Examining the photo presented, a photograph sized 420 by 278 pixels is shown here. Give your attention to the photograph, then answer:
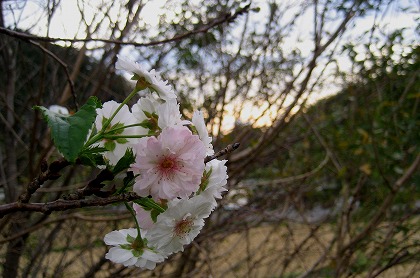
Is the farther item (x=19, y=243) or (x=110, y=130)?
(x=19, y=243)

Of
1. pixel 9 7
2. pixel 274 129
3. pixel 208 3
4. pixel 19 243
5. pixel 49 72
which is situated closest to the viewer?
pixel 9 7

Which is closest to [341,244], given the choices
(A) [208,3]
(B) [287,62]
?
(B) [287,62]

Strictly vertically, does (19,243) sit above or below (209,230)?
above

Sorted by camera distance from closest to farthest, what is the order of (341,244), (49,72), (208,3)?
1. (341,244)
2. (49,72)
3. (208,3)

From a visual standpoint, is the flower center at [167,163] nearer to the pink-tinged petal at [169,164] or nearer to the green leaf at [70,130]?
the pink-tinged petal at [169,164]

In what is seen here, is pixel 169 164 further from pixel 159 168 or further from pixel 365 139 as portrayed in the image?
pixel 365 139

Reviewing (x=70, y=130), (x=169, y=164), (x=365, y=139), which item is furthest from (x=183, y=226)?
(x=365, y=139)

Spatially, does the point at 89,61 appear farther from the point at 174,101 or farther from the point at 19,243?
the point at 174,101

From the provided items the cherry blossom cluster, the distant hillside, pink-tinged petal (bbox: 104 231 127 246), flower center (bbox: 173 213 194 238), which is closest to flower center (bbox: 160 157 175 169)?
the cherry blossom cluster
